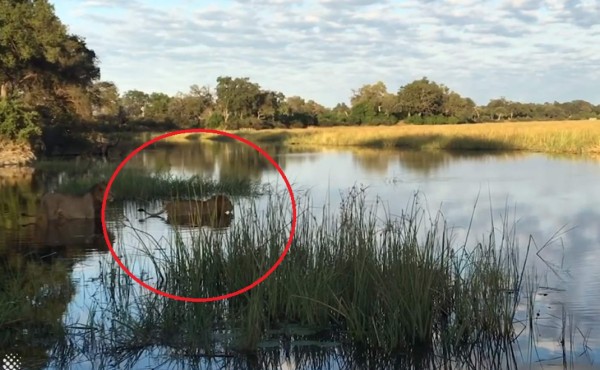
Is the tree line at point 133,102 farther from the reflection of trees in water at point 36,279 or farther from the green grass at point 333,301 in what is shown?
the green grass at point 333,301

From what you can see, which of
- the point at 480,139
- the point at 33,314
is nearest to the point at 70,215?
the point at 33,314

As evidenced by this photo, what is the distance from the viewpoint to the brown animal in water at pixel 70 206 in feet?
42.3

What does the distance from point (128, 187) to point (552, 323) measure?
12.2 metres

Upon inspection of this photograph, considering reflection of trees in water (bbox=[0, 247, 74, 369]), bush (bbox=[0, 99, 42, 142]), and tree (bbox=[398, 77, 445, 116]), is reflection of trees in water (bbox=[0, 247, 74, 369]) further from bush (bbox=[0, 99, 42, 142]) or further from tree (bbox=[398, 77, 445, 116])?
tree (bbox=[398, 77, 445, 116])

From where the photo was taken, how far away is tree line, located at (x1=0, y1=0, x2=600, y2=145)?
33.3 meters

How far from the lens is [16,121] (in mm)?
32750

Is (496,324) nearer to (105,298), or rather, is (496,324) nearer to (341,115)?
(105,298)

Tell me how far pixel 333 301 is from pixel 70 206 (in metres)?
8.12

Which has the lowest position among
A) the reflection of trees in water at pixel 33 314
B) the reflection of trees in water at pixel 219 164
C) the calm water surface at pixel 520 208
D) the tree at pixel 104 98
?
the reflection of trees in water at pixel 219 164

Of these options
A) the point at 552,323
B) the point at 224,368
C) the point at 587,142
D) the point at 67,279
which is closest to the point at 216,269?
the point at 224,368

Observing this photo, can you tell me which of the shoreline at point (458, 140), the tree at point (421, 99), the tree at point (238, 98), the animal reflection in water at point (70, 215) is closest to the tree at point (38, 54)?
Result: the shoreline at point (458, 140)

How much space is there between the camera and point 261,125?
277 feet

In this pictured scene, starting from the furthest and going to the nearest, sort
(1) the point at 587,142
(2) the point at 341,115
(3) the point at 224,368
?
1. (2) the point at 341,115
2. (1) the point at 587,142
3. (3) the point at 224,368

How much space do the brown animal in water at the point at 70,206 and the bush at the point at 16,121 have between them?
20.6 m
